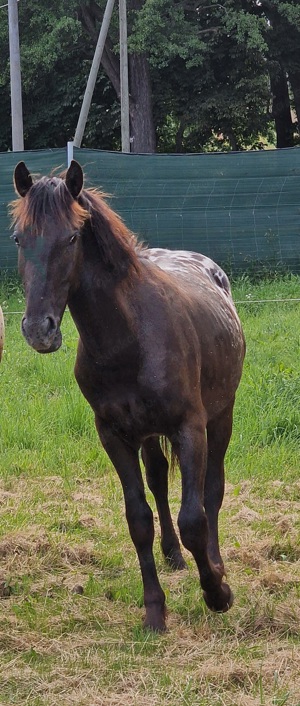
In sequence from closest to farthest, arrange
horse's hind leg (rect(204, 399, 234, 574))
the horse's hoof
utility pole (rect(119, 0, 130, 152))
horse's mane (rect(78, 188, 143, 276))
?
horse's mane (rect(78, 188, 143, 276)), the horse's hoof, horse's hind leg (rect(204, 399, 234, 574)), utility pole (rect(119, 0, 130, 152))

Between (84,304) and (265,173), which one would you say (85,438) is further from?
(265,173)

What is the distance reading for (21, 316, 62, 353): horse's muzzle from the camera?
11.7 feet

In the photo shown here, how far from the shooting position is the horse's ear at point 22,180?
389cm

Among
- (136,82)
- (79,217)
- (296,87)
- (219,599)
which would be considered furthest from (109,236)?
(296,87)

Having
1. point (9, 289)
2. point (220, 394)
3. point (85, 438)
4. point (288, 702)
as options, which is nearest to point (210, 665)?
point (288, 702)

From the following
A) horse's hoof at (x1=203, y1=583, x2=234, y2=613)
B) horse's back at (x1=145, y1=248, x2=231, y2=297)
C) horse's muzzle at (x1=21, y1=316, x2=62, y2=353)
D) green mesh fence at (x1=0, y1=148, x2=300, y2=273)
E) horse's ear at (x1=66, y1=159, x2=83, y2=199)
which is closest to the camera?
horse's muzzle at (x1=21, y1=316, x2=62, y2=353)

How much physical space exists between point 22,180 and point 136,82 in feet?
74.4

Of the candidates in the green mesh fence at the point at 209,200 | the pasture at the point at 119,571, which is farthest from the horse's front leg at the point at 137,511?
the green mesh fence at the point at 209,200

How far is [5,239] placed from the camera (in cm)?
1226

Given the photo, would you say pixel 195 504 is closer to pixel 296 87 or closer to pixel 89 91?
pixel 89 91

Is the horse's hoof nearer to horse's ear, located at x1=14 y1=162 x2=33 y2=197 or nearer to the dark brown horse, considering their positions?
the dark brown horse

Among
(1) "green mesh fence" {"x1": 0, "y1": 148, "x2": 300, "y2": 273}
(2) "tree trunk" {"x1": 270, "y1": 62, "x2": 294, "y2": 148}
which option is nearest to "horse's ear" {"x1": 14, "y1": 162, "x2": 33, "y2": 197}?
(1) "green mesh fence" {"x1": 0, "y1": 148, "x2": 300, "y2": 273}

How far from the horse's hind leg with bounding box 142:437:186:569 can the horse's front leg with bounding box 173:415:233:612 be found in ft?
2.87

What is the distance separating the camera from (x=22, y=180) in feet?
12.9
